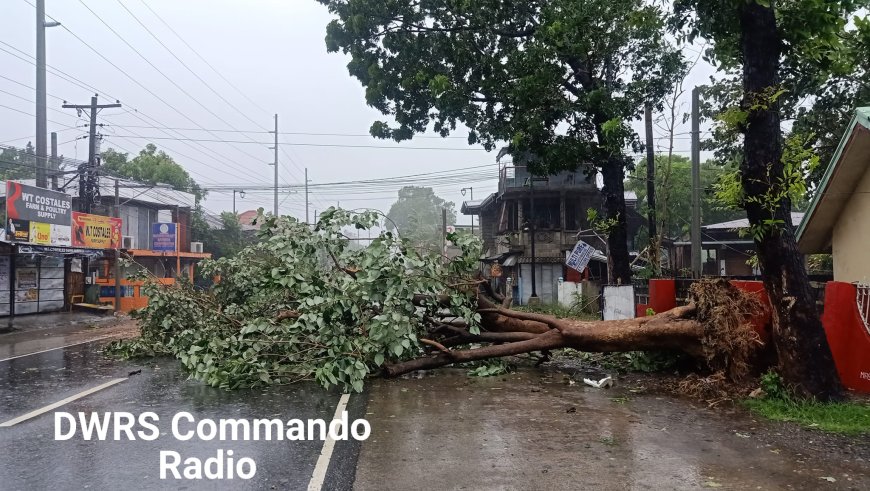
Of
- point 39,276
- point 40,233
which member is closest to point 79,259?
point 39,276

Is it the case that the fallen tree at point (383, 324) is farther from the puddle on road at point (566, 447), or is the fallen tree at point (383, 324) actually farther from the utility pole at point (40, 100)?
the utility pole at point (40, 100)

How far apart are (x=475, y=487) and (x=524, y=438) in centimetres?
141

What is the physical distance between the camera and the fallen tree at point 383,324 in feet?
25.5

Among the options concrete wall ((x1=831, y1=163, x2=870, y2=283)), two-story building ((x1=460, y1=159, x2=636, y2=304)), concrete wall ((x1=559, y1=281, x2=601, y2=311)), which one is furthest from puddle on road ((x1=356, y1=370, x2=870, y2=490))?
two-story building ((x1=460, y1=159, x2=636, y2=304))

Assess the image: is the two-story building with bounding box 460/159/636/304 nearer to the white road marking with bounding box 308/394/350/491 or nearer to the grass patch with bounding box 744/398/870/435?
the grass patch with bounding box 744/398/870/435

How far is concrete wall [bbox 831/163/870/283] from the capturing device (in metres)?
9.52

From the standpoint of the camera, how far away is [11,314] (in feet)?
66.6

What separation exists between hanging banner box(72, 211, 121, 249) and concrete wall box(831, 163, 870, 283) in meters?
23.9

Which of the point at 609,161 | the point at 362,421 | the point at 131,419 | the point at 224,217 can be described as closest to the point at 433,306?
the point at 362,421

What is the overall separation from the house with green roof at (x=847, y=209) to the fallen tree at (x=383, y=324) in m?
3.13

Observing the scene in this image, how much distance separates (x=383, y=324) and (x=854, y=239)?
7952mm

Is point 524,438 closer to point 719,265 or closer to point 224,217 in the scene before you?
point 719,265

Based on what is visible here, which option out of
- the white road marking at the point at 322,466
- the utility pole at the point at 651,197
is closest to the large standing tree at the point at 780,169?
the white road marking at the point at 322,466

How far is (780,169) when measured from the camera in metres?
6.86
